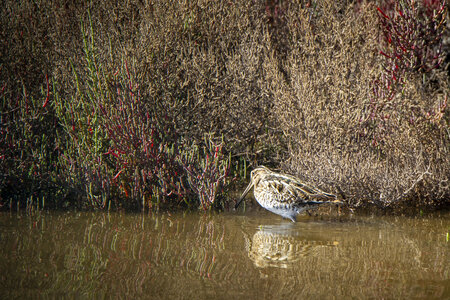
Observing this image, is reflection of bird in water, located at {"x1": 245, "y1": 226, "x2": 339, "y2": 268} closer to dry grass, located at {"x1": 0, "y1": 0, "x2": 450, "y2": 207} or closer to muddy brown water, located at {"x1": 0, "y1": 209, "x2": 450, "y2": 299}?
muddy brown water, located at {"x1": 0, "y1": 209, "x2": 450, "y2": 299}

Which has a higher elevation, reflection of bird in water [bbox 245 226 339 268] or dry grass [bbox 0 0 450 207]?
dry grass [bbox 0 0 450 207]

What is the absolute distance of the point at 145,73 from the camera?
23.7ft

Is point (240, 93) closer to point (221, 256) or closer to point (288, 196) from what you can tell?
point (288, 196)

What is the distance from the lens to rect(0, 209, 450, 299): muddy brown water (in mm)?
3865

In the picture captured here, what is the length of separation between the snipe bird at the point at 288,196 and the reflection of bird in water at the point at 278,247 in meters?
0.34

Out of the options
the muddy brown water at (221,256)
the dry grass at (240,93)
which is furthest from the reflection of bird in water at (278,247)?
the dry grass at (240,93)

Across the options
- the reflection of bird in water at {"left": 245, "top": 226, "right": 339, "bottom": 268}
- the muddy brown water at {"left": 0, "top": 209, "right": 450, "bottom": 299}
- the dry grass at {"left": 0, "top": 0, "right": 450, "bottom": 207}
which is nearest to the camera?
the muddy brown water at {"left": 0, "top": 209, "right": 450, "bottom": 299}

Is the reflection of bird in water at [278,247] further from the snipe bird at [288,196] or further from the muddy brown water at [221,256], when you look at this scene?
the snipe bird at [288,196]

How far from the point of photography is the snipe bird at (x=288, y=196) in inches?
236

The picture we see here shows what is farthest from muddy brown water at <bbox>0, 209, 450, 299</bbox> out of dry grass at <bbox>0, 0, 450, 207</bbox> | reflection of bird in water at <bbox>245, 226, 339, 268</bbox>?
dry grass at <bbox>0, 0, 450, 207</bbox>

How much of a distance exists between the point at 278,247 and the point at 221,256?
617 millimetres

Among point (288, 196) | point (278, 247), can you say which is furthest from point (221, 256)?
point (288, 196)

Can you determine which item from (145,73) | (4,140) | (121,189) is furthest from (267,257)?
(4,140)

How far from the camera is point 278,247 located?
16.7ft
